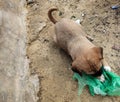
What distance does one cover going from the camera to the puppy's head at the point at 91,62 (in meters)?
3.63

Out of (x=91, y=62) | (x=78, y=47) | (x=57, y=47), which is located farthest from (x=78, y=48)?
(x=57, y=47)

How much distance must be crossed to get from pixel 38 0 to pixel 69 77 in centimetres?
195

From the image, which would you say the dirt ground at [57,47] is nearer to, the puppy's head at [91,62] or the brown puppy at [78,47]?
the brown puppy at [78,47]

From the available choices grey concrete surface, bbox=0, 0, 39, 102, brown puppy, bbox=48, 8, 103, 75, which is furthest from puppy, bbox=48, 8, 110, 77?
grey concrete surface, bbox=0, 0, 39, 102

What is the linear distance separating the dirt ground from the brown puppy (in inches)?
11.0

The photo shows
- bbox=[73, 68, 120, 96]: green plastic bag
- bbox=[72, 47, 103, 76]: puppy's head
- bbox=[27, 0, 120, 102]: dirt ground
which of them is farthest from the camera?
bbox=[27, 0, 120, 102]: dirt ground

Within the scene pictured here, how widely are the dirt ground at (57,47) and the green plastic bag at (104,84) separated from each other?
0.07 m

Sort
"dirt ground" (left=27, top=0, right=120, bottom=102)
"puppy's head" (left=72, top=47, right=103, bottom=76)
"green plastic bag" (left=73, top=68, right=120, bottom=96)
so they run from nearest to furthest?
"puppy's head" (left=72, top=47, right=103, bottom=76)
"green plastic bag" (left=73, top=68, right=120, bottom=96)
"dirt ground" (left=27, top=0, right=120, bottom=102)

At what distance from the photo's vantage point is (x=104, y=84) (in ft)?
13.0

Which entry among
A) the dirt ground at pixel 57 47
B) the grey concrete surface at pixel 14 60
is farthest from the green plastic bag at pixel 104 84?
the grey concrete surface at pixel 14 60

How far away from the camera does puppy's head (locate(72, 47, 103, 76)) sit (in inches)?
143

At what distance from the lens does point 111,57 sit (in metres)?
4.37

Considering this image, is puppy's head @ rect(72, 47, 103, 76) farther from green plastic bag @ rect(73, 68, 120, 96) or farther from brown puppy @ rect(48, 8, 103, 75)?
green plastic bag @ rect(73, 68, 120, 96)

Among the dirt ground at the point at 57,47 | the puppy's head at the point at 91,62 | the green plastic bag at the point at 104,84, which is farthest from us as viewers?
the dirt ground at the point at 57,47
